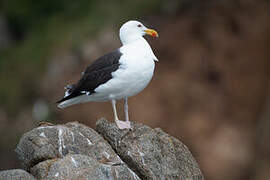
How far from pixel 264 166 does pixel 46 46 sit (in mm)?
9994

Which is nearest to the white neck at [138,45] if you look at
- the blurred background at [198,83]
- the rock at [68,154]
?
the rock at [68,154]

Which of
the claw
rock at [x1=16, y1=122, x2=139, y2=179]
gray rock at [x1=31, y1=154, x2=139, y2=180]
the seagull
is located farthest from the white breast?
gray rock at [x1=31, y1=154, x2=139, y2=180]

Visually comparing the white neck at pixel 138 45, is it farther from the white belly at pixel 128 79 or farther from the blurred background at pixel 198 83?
the blurred background at pixel 198 83

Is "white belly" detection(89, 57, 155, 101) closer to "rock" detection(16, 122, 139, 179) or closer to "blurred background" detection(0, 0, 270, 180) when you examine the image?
"rock" detection(16, 122, 139, 179)

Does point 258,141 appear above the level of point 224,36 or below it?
below

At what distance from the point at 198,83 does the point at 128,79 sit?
13743mm

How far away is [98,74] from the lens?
13.6 m

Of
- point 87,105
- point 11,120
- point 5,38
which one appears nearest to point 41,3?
point 5,38

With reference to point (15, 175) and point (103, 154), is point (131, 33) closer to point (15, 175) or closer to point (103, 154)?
point (103, 154)

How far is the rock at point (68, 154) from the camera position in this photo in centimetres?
1177

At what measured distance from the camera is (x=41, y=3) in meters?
35.2

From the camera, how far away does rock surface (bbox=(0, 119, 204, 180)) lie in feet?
38.8

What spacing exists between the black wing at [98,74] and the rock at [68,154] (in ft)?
2.66

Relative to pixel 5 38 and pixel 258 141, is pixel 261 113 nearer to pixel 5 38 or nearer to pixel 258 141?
pixel 258 141
